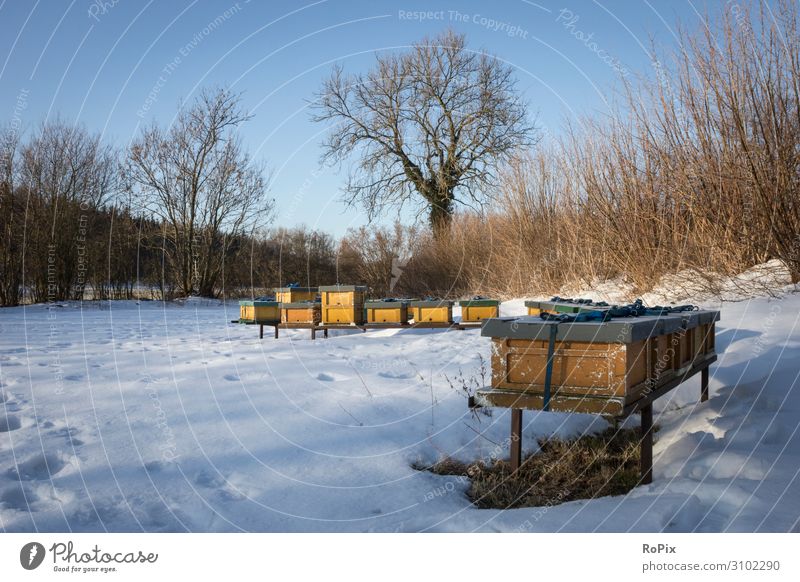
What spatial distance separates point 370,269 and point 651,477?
611 inches

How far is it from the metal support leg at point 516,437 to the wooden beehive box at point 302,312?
6.42m

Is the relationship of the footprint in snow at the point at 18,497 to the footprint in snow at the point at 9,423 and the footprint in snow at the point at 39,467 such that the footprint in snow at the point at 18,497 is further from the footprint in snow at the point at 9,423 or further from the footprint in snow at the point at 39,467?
the footprint in snow at the point at 9,423

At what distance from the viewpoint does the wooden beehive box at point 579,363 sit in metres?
2.99

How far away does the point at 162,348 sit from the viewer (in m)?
7.63

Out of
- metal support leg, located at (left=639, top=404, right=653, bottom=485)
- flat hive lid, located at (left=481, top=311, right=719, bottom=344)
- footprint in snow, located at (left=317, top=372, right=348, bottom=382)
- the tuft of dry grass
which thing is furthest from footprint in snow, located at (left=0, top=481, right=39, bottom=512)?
metal support leg, located at (left=639, top=404, right=653, bottom=485)

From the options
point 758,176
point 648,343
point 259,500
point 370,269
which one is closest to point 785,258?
point 758,176

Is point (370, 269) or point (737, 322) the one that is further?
point (370, 269)

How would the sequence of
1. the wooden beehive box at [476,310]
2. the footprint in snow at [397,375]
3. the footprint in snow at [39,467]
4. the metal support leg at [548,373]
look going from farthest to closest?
the wooden beehive box at [476,310] → the footprint in snow at [397,375] → the footprint in snow at [39,467] → the metal support leg at [548,373]

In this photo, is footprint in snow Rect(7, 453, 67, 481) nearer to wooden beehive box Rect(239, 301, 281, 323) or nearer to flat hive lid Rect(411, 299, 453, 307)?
wooden beehive box Rect(239, 301, 281, 323)

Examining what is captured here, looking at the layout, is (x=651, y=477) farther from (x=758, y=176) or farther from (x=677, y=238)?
(x=677, y=238)

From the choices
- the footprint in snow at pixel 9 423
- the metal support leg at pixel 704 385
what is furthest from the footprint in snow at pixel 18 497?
the metal support leg at pixel 704 385

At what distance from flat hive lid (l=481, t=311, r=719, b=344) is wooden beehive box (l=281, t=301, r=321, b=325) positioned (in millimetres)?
6712

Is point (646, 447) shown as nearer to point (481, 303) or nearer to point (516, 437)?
point (516, 437)

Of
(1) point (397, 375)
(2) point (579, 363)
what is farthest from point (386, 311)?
(2) point (579, 363)
